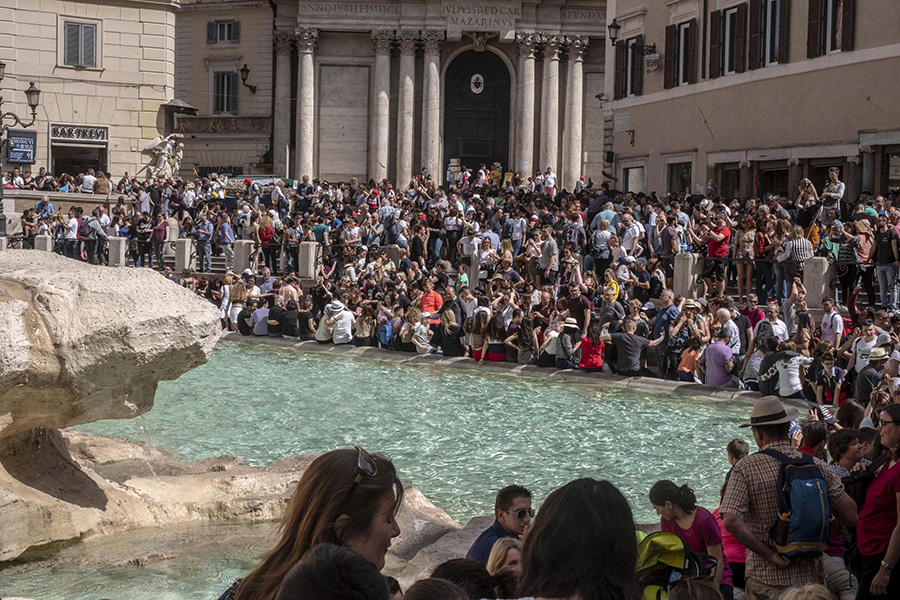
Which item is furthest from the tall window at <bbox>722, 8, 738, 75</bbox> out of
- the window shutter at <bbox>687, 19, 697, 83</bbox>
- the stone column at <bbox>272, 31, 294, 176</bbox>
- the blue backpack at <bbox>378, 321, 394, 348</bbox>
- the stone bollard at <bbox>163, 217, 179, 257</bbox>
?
the stone column at <bbox>272, 31, 294, 176</bbox>

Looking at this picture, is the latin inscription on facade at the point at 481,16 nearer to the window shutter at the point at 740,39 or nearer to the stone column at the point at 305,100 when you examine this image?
the stone column at the point at 305,100

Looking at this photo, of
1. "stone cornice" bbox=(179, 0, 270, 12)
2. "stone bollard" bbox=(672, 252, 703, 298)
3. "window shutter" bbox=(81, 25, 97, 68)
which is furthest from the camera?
"stone cornice" bbox=(179, 0, 270, 12)

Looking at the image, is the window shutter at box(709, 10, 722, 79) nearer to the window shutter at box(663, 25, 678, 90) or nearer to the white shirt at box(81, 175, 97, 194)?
the window shutter at box(663, 25, 678, 90)

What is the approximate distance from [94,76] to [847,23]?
25.2 m

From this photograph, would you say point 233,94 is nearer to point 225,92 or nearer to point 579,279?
point 225,92

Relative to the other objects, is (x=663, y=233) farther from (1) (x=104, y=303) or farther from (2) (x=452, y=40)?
(2) (x=452, y=40)

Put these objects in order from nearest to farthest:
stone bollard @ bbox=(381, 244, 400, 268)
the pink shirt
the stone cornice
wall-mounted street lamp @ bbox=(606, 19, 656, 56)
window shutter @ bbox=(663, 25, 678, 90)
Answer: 1. the pink shirt
2. stone bollard @ bbox=(381, 244, 400, 268)
3. window shutter @ bbox=(663, 25, 678, 90)
4. wall-mounted street lamp @ bbox=(606, 19, 656, 56)
5. the stone cornice

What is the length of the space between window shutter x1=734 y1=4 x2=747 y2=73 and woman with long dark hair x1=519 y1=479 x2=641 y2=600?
25.8m

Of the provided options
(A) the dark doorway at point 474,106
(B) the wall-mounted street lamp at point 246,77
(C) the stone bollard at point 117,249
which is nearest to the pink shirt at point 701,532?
(C) the stone bollard at point 117,249

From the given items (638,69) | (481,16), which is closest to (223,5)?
(481,16)

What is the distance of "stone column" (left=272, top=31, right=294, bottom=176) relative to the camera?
151 feet

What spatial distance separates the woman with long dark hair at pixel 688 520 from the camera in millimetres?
6008

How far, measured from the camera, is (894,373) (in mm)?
13047

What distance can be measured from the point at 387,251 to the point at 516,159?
20.4 meters
